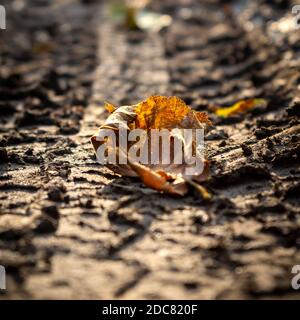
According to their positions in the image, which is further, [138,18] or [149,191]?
[138,18]

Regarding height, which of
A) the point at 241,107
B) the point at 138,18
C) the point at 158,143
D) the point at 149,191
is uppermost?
the point at 138,18

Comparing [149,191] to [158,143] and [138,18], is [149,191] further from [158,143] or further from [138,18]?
[138,18]

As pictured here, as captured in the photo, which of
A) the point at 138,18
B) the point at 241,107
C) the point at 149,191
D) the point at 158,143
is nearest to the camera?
the point at 149,191

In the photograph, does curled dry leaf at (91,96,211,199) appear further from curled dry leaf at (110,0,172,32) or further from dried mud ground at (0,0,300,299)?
curled dry leaf at (110,0,172,32)

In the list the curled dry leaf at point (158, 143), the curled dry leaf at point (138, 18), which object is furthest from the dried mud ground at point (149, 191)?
the curled dry leaf at point (138, 18)

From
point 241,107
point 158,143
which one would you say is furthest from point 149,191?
point 241,107

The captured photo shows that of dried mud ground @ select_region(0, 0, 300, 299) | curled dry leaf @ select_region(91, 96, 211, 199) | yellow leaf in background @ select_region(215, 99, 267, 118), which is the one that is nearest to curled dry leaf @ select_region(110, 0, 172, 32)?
dried mud ground @ select_region(0, 0, 300, 299)
